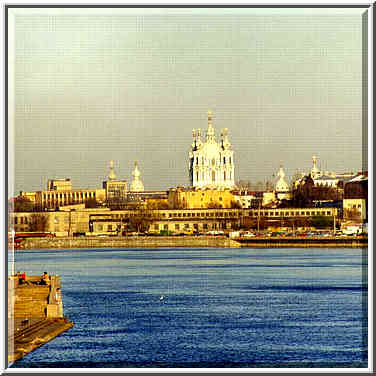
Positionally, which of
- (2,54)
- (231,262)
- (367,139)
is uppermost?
(2,54)

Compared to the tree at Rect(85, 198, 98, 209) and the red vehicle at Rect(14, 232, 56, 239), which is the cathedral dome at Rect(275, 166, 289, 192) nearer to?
the tree at Rect(85, 198, 98, 209)

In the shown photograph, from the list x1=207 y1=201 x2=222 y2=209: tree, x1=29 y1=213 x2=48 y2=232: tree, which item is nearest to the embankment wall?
x1=29 y1=213 x2=48 y2=232: tree

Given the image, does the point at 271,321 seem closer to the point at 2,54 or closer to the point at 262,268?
the point at 2,54

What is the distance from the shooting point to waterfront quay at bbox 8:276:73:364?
801cm

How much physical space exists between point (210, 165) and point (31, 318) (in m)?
33.7

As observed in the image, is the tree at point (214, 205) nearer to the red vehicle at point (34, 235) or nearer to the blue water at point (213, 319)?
the red vehicle at point (34, 235)

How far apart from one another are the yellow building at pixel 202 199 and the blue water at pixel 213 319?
23.1 m

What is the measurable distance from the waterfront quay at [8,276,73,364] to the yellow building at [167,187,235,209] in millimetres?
30659

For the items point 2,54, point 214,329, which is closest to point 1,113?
point 2,54

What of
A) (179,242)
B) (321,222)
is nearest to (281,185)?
(321,222)

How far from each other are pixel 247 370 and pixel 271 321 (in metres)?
3.97

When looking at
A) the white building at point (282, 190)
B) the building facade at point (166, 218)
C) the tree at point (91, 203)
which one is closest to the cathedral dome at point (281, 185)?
the white building at point (282, 190)

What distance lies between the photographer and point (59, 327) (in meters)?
10.1

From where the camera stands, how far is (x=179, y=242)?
3662 centimetres
